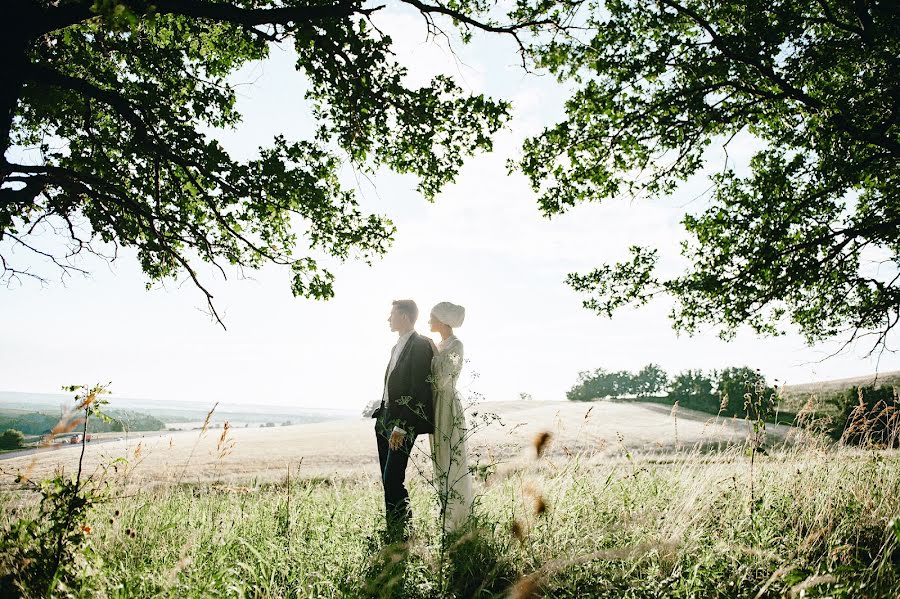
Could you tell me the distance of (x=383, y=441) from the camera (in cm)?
461

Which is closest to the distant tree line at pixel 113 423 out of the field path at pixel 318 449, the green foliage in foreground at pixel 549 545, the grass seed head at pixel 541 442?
the field path at pixel 318 449

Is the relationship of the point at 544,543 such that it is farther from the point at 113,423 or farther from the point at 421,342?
the point at 113,423

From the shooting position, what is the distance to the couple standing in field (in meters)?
4.07

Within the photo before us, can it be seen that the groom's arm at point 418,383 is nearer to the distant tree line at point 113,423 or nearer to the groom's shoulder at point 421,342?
the groom's shoulder at point 421,342

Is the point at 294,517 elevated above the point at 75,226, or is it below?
below

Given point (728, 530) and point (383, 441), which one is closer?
point (728, 530)

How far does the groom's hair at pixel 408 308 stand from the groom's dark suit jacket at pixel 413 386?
0.40 m

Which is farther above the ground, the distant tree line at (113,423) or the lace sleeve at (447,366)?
the lace sleeve at (447,366)

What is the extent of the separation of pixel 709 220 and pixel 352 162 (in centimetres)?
584

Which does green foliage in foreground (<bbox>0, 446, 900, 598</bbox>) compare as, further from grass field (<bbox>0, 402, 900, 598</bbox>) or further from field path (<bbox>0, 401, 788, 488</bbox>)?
field path (<bbox>0, 401, 788, 488</bbox>)

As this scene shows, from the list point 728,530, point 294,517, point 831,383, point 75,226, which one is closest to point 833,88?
point 728,530

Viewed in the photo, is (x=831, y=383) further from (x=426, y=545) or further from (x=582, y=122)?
(x=426, y=545)

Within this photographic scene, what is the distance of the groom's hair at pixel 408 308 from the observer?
4906mm

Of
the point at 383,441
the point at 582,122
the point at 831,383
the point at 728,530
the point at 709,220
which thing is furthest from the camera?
the point at 831,383
